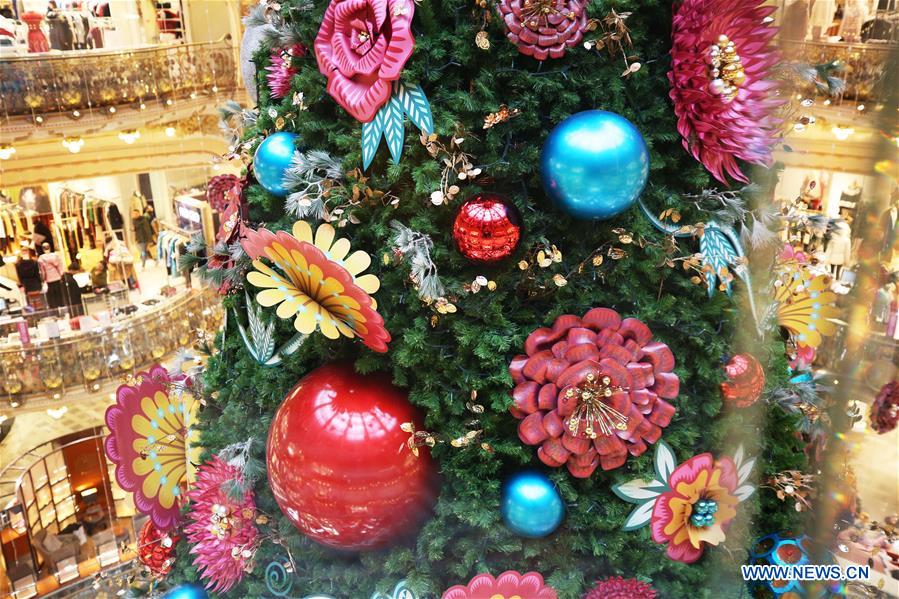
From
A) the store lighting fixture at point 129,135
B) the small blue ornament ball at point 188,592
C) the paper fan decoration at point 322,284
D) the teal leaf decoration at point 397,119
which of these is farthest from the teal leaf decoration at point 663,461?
the store lighting fixture at point 129,135

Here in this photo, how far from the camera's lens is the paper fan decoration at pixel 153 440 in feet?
4.62

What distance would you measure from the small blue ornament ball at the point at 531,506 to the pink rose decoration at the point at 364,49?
2.02 feet

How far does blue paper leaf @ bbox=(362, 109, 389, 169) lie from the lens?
1017 mm

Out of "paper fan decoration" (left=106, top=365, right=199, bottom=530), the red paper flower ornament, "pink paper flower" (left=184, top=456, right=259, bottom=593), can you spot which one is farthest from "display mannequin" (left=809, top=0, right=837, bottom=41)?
"paper fan decoration" (left=106, top=365, right=199, bottom=530)

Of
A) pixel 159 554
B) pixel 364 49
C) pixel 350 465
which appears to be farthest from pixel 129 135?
pixel 350 465

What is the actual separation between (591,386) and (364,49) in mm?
618

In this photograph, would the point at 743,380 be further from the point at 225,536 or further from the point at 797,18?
the point at 225,536

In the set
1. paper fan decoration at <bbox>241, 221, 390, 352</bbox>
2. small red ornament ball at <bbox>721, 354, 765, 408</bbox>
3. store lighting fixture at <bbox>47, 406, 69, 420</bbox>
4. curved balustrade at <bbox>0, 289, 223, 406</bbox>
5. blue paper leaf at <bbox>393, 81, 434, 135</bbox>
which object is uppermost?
blue paper leaf at <bbox>393, 81, 434, 135</bbox>

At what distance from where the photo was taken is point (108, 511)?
398cm

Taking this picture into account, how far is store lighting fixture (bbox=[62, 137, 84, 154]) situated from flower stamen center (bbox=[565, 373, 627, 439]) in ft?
13.9

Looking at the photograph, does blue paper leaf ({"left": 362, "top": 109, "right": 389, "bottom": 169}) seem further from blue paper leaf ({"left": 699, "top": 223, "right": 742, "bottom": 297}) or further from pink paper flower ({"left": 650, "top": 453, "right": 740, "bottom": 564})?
pink paper flower ({"left": 650, "top": 453, "right": 740, "bottom": 564})

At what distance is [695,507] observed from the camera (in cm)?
110

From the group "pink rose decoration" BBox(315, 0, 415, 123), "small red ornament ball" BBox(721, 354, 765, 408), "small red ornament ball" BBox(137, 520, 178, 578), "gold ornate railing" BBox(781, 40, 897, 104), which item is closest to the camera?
"gold ornate railing" BBox(781, 40, 897, 104)

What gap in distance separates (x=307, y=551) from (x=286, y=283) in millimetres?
495
